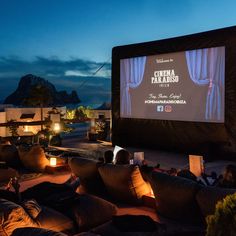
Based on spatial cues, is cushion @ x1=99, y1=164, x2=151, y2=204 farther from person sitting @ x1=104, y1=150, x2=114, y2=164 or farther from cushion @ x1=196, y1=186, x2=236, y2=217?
cushion @ x1=196, y1=186, x2=236, y2=217

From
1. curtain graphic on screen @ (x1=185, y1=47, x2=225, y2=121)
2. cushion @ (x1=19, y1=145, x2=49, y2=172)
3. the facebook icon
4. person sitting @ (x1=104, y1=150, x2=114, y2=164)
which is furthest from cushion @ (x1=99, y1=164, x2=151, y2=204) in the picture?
the facebook icon

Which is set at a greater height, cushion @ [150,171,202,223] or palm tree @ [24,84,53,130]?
palm tree @ [24,84,53,130]

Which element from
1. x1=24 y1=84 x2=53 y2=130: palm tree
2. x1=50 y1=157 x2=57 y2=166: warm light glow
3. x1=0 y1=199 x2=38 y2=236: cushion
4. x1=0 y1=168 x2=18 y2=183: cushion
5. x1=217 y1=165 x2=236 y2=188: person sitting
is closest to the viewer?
x1=0 y1=199 x2=38 y2=236: cushion

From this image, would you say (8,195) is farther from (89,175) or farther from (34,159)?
(34,159)

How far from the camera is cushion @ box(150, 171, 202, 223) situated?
278 centimetres

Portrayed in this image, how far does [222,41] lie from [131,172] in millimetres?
4470

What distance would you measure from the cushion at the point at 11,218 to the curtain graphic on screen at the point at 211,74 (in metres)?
5.51

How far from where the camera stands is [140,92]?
8.70 meters

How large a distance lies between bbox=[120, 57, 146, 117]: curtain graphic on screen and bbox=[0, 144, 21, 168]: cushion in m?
4.09

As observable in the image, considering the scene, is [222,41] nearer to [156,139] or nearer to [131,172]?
[156,139]

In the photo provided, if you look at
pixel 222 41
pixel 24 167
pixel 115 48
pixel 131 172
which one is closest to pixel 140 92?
pixel 115 48

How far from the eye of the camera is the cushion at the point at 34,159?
17.3ft

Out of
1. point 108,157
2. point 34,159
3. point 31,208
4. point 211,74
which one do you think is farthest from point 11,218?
point 211,74

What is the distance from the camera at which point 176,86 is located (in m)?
7.86
